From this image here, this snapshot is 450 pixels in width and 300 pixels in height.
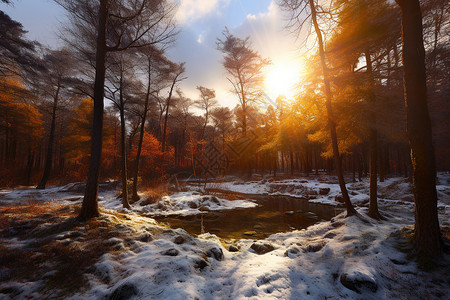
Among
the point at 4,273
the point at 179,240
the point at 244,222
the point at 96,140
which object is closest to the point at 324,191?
the point at 244,222

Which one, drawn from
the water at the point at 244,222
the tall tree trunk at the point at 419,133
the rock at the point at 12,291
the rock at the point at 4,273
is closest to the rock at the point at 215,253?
the water at the point at 244,222

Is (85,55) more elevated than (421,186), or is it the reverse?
(85,55)

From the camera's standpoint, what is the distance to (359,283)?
3.12 metres

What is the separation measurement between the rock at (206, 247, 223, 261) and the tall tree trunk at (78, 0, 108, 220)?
4.09 m

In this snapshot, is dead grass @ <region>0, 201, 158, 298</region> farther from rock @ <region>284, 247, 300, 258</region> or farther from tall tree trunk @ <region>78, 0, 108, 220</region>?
rock @ <region>284, 247, 300, 258</region>

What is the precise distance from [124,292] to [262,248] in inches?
148

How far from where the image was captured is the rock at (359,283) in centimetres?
305

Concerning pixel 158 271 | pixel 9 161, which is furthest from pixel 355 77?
pixel 9 161

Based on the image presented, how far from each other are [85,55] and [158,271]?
28.7 ft

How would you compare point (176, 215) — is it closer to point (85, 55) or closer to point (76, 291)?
point (76, 291)

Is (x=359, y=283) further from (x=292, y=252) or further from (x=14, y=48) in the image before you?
(x=14, y=48)

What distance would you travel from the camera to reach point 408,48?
3885mm

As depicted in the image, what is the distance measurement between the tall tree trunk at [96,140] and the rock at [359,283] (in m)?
7.00

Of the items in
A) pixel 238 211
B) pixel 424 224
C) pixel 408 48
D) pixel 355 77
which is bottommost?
pixel 238 211
